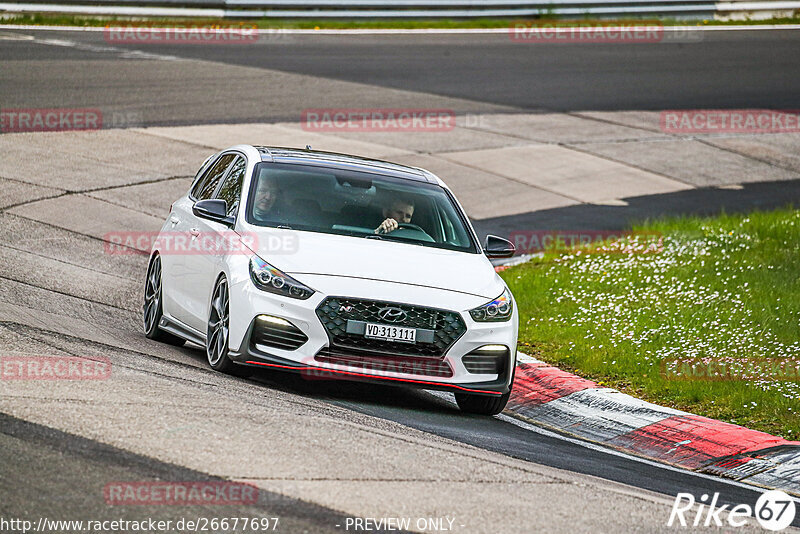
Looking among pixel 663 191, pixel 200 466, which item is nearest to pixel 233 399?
pixel 200 466

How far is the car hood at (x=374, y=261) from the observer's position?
8742 mm

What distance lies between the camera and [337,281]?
8.59m

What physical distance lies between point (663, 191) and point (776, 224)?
5.02m

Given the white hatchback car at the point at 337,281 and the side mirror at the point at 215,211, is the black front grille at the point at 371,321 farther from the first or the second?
the side mirror at the point at 215,211

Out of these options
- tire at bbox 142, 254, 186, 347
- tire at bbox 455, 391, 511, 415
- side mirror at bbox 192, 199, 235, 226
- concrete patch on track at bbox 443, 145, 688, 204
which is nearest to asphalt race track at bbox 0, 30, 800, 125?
concrete patch on track at bbox 443, 145, 688, 204

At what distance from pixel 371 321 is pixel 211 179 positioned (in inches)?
116

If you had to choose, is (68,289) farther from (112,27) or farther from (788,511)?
(112,27)

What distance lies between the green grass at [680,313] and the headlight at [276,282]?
2.92 metres

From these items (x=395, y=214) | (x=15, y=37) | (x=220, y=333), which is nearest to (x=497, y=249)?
(x=395, y=214)

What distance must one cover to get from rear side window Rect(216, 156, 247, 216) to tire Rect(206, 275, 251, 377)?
2.68 feet

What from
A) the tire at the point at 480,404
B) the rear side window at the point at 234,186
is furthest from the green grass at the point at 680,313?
the rear side window at the point at 234,186

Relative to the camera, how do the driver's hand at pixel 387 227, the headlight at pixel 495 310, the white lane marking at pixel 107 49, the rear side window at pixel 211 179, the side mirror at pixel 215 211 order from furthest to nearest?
the white lane marking at pixel 107 49 → the rear side window at pixel 211 179 → the driver's hand at pixel 387 227 → the side mirror at pixel 215 211 → the headlight at pixel 495 310

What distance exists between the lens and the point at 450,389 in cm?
884

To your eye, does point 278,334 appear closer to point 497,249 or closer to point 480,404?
point 480,404
